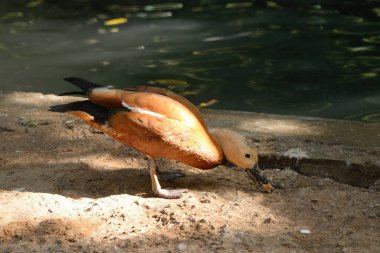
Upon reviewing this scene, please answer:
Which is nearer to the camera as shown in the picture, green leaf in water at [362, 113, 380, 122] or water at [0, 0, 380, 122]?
green leaf in water at [362, 113, 380, 122]

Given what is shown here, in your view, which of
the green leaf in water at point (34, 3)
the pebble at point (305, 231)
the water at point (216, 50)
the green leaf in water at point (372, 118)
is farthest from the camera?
the green leaf in water at point (34, 3)

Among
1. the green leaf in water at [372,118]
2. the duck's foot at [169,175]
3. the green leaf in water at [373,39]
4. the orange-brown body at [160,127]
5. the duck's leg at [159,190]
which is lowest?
the green leaf in water at [372,118]

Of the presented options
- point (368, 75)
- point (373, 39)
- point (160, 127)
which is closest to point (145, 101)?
point (160, 127)

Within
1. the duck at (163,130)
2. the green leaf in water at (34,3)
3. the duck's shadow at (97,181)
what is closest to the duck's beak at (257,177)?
the duck at (163,130)

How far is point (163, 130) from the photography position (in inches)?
139

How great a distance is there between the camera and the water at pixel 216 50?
6.98 meters

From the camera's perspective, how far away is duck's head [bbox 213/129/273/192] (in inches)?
144

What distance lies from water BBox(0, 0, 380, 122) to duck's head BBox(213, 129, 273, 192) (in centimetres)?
278

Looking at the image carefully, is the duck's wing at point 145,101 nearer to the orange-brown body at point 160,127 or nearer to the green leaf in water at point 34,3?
the orange-brown body at point 160,127

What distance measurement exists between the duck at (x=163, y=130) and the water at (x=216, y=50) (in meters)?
2.86

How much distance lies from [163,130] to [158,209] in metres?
0.44

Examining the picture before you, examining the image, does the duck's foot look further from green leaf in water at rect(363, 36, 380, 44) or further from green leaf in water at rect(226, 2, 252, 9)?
green leaf in water at rect(226, 2, 252, 9)

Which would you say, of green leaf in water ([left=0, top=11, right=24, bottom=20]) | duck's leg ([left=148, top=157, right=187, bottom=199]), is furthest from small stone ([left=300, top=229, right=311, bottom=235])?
green leaf in water ([left=0, top=11, right=24, bottom=20])

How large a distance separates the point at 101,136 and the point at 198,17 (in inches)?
233
